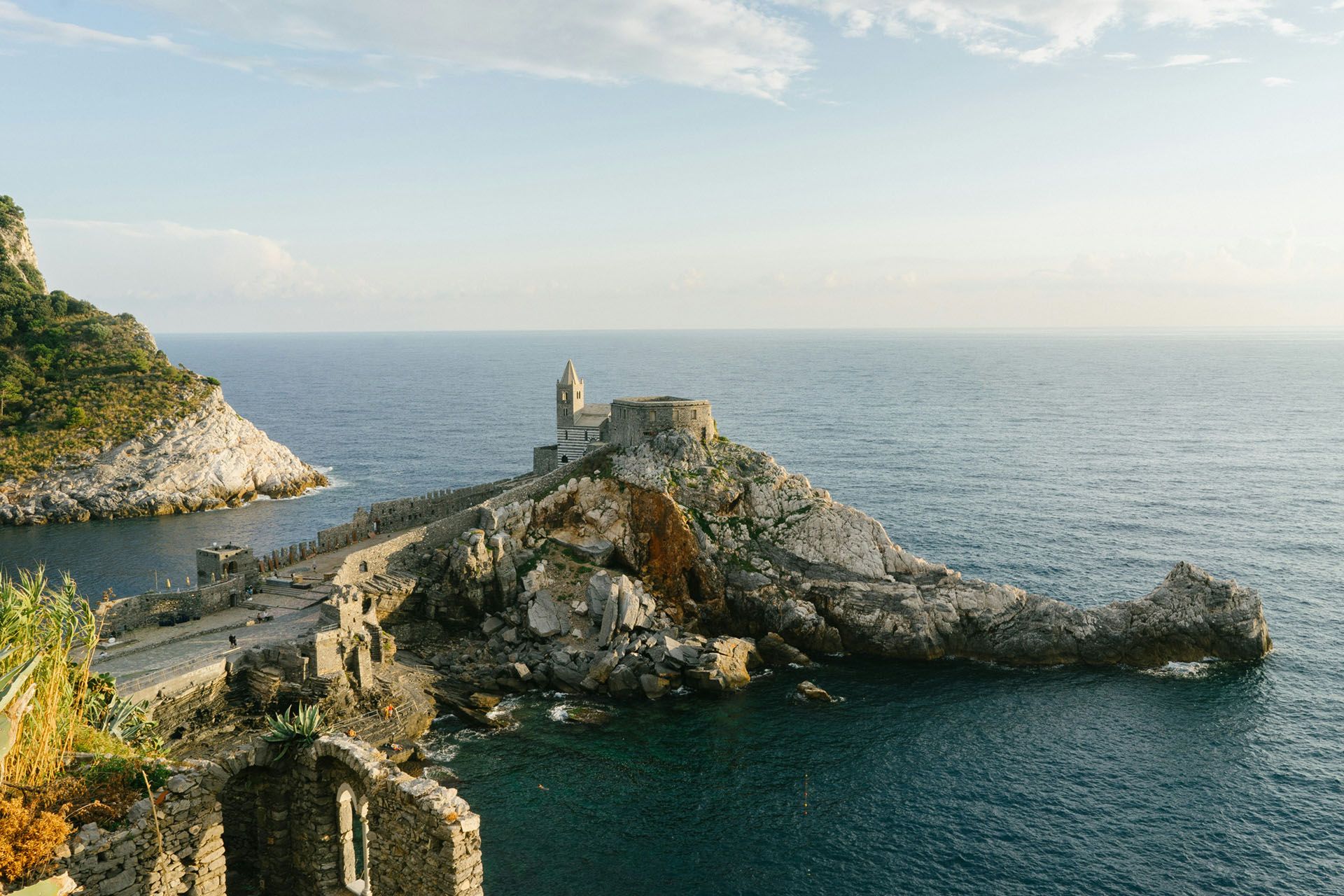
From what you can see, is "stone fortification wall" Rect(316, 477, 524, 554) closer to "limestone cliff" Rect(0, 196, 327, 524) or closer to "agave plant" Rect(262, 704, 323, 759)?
"agave plant" Rect(262, 704, 323, 759)

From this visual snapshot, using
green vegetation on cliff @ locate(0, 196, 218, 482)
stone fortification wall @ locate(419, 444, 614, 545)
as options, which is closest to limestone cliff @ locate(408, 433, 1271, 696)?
stone fortification wall @ locate(419, 444, 614, 545)

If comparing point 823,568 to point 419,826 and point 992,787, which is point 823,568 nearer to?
point 992,787

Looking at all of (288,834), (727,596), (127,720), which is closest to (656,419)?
(727,596)

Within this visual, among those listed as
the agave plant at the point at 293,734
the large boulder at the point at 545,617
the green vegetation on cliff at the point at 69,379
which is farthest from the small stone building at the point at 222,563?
the green vegetation on cliff at the point at 69,379

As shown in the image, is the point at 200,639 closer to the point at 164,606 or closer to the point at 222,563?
the point at 164,606

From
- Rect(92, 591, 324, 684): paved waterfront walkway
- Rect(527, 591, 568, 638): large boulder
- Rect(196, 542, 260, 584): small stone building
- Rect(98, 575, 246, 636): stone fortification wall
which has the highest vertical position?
Rect(196, 542, 260, 584): small stone building

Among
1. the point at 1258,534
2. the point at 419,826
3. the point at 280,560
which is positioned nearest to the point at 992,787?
the point at 419,826
